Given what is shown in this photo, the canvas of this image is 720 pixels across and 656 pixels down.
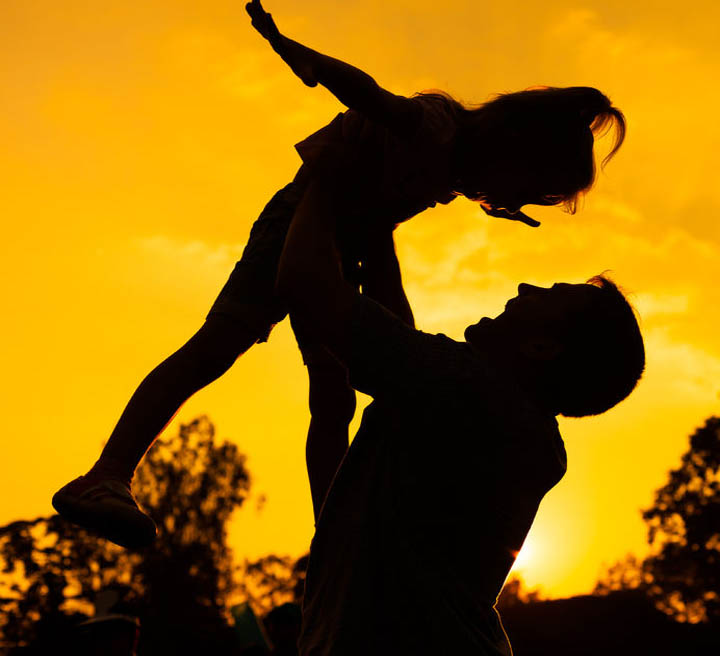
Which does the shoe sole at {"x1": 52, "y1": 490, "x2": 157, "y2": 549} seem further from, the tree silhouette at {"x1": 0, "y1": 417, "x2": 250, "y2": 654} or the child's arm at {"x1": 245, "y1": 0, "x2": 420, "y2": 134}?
the tree silhouette at {"x1": 0, "y1": 417, "x2": 250, "y2": 654}

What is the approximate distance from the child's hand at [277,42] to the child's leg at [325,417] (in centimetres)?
114

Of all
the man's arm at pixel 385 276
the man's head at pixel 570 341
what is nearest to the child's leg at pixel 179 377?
the man's arm at pixel 385 276

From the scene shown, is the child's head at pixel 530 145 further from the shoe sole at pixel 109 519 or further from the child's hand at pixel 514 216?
the shoe sole at pixel 109 519

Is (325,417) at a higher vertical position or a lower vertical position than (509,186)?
lower

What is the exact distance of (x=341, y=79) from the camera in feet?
8.68

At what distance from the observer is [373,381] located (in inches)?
82.0

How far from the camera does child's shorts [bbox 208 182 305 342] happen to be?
302 cm

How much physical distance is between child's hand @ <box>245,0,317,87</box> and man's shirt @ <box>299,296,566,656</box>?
0.82m

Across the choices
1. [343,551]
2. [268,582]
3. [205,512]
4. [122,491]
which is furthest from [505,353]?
[268,582]

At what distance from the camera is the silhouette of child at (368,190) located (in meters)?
2.84

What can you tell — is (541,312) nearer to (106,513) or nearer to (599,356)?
(599,356)

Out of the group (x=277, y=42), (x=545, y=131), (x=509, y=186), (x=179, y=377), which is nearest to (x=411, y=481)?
(x=179, y=377)

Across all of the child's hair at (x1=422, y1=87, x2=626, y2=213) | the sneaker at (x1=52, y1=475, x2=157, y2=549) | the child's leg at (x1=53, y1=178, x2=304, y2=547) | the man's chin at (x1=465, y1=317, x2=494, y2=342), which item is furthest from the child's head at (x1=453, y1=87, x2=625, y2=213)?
the sneaker at (x1=52, y1=475, x2=157, y2=549)

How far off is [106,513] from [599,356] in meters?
1.46
